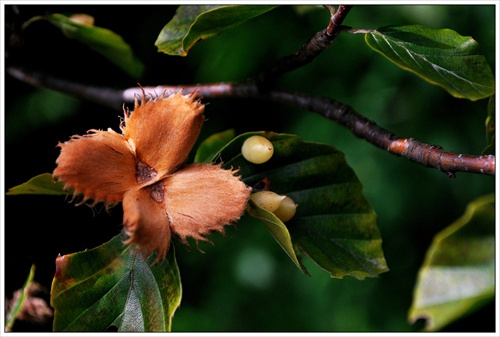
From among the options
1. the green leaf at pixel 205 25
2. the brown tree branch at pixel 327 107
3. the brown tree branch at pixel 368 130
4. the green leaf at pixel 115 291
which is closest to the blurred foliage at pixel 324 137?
the brown tree branch at pixel 327 107

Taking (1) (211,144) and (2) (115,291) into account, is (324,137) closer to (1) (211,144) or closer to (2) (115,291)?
(1) (211,144)

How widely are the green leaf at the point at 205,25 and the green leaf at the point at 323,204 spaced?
0.60ft

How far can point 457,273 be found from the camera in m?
0.82

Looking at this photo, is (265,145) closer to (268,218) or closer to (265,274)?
(268,218)

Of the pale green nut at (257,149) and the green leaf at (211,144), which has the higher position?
the pale green nut at (257,149)

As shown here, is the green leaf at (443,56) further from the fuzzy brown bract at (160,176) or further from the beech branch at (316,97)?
the fuzzy brown bract at (160,176)

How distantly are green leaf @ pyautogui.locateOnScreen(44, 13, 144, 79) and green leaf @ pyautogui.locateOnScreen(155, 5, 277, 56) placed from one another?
0.80ft

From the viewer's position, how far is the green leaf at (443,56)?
33.1 inches

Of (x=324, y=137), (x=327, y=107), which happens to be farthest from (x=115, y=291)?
(x=324, y=137)

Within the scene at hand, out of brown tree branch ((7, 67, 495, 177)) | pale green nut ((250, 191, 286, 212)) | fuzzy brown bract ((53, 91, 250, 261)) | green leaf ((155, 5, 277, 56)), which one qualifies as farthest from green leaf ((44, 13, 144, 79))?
pale green nut ((250, 191, 286, 212))

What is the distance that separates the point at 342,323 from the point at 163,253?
1097mm

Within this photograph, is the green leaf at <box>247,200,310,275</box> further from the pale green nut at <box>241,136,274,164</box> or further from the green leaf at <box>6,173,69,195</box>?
the green leaf at <box>6,173,69,195</box>

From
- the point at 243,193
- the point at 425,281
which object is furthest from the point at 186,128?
the point at 425,281

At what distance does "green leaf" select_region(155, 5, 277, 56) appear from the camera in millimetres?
811
